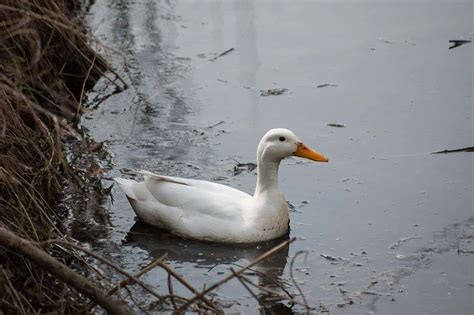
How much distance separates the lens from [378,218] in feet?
23.0

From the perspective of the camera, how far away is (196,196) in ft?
23.0

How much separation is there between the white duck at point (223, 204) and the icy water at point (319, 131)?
0.11m

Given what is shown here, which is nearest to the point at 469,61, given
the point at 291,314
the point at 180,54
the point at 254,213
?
the point at 180,54

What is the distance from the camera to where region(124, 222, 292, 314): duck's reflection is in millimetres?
6477

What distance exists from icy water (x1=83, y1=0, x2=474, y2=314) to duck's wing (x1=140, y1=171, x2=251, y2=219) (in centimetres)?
25

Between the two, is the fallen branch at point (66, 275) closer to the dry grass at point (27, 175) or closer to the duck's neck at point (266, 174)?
the dry grass at point (27, 175)

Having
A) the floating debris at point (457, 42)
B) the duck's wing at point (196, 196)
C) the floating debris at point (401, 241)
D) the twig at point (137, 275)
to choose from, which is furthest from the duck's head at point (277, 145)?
the floating debris at point (457, 42)

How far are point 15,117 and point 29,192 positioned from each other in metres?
0.50

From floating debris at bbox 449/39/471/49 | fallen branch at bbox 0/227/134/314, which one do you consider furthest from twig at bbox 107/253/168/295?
floating debris at bbox 449/39/471/49

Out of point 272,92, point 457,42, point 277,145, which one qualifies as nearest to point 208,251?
point 277,145

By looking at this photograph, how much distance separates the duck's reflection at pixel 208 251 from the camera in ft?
21.2

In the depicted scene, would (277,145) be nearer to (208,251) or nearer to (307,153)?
(307,153)

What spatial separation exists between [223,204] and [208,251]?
380mm

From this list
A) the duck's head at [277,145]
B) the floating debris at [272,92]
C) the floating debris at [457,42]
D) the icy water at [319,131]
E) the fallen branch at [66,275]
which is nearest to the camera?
the fallen branch at [66,275]
